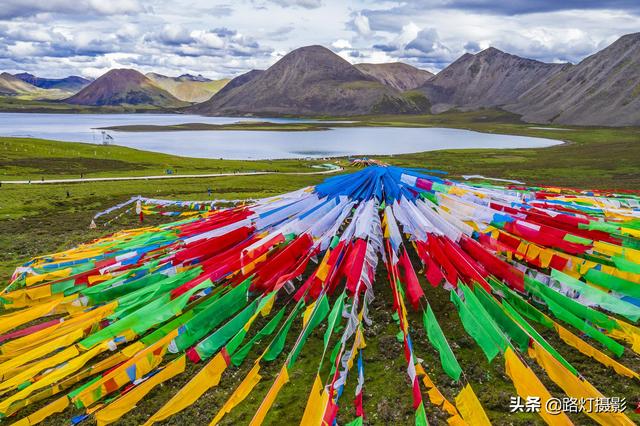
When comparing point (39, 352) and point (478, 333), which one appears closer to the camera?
point (478, 333)

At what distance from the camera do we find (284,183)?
257 ft

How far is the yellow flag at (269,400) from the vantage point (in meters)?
12.1

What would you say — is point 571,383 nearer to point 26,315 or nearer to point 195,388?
point 195,388

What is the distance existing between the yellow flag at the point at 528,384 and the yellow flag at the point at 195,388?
7.75 meters

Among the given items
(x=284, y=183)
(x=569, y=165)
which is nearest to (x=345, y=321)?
Answer: (x=284, y=183)

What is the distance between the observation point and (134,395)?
13.8m

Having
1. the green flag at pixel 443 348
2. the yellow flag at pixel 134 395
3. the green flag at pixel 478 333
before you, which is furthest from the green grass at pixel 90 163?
the green flag at pixel 478 333

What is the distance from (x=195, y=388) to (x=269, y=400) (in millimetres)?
2369

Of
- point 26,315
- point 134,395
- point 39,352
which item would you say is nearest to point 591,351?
point 134,395

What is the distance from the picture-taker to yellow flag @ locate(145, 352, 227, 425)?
13094 millimetres

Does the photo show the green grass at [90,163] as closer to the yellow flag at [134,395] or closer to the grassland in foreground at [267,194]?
the grassland in foreground at [267,194]

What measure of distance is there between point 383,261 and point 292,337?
5202mm

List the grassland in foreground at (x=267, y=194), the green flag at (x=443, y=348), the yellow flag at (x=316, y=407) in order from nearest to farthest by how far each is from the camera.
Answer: the yellow flag at (x=316, y=407)
the grassland in foreground at (x=267, y=194)
the green flag at (x=443, y=348)

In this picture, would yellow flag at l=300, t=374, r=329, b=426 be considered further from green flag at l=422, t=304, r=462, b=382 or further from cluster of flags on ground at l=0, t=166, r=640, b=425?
green flag at l=422, t=304, r=462, b=382
